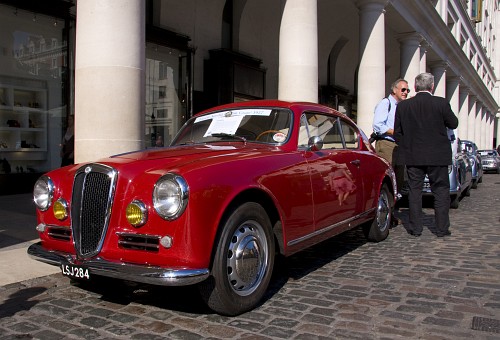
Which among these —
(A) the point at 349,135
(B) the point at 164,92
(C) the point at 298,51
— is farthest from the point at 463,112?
(A) the point at 349,135

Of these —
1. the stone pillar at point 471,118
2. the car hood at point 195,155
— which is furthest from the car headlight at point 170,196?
the stone pillar at point 471,118

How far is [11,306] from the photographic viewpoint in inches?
141

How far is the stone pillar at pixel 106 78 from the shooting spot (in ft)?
18.4

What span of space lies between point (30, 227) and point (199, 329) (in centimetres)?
428

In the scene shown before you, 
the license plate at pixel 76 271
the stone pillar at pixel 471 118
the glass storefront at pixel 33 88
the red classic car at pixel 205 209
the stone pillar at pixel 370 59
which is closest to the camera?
the red classic car at pixel 205 209

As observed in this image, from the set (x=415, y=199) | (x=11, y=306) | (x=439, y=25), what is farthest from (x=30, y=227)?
(x=439, y=25)

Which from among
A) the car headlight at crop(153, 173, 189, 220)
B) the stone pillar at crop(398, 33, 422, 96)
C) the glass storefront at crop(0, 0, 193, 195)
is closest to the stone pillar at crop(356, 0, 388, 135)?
the stone pillar at crop(398, 33, 422, 96)

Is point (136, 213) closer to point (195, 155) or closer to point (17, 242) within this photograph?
point (195, 155)

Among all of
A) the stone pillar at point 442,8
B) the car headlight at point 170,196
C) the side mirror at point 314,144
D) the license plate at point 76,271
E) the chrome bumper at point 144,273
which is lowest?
the license plate at point 76,271

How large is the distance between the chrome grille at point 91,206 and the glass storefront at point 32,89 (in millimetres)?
7581

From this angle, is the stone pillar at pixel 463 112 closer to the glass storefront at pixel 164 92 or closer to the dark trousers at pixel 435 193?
the glass storefront at pixel 164 92

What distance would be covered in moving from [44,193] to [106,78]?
7.97ft

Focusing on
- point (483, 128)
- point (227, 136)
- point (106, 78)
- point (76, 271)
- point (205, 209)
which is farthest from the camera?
point (483, 128)

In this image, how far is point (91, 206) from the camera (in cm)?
326
